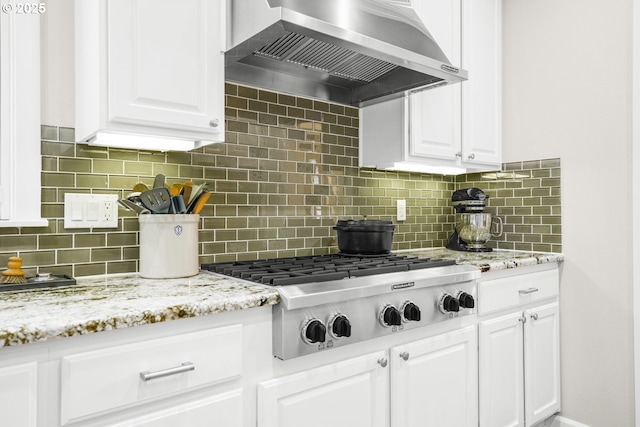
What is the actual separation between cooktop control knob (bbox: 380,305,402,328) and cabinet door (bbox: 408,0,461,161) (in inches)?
37.8

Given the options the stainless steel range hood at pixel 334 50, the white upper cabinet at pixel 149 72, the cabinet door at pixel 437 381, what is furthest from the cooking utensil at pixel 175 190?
the cabinet door at pixel 437 381

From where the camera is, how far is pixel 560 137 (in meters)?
2.51

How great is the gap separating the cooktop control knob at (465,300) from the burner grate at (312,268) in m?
0.16

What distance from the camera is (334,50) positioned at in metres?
1.83

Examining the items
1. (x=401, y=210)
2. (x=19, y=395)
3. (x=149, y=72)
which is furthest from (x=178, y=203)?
(x=401, y=210)

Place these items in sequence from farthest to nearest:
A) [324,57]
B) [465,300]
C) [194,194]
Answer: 1. [324,57]
2. [465,300]
3. [194,194]

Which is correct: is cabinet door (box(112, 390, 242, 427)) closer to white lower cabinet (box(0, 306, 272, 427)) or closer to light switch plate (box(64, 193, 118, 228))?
white lower cabinet (box(0, 306, 272, 427))

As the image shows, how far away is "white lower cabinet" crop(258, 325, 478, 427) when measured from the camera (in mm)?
1335

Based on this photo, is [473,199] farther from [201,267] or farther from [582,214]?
[201,267]

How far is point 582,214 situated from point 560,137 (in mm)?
446

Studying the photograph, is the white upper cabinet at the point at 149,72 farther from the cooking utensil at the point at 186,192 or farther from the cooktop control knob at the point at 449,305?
the cooktop control knob at the point at 449,305

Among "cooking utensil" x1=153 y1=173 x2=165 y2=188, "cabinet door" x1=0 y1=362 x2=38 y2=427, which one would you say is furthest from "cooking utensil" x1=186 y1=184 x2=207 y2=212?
"cabinet door" x1=0 y1=362 x2=38 y2=427

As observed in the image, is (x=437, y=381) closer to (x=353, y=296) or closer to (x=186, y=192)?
(x=353, y=296)

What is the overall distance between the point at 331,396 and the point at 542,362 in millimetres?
1471
